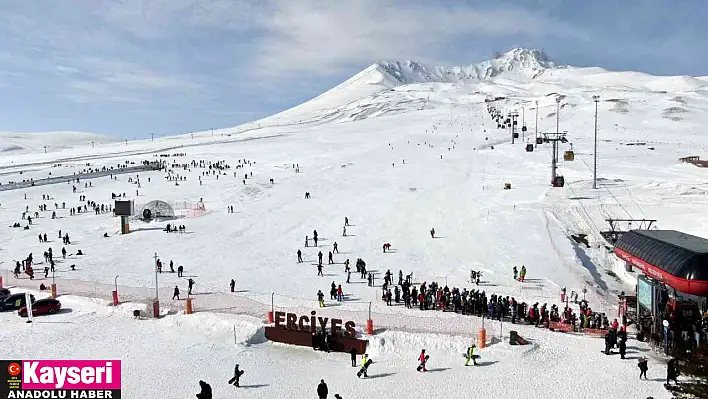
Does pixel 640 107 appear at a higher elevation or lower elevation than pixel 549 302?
higher

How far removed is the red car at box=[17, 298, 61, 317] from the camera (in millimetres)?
20984

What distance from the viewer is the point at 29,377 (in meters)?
13.8

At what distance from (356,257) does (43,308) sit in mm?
14955

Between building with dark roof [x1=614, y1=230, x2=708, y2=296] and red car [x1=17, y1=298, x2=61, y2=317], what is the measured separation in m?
21.6

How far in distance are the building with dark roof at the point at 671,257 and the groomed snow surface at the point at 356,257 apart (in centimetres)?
236

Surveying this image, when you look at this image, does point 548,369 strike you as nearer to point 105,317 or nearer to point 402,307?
point 402,307

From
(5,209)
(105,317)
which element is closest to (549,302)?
(105,317)

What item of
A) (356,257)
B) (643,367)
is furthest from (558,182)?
(643,367)

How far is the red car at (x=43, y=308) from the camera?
2098 cm

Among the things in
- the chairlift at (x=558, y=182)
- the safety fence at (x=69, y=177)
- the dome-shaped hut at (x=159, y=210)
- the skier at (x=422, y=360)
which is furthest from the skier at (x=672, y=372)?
the safety fence at (x=69, y=177)

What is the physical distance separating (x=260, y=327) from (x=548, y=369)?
9.14 meters

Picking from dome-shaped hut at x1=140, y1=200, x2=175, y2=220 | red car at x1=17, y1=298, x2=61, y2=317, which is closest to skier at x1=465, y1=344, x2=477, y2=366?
red car at x1=17, y1=298, x2=61, y2=317

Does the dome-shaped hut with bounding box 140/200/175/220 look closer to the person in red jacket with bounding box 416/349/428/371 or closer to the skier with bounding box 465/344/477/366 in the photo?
the person in red jacket with bounding box 416/349/428/371

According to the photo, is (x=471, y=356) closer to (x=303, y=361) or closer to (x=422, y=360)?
(x=422, y=360)
